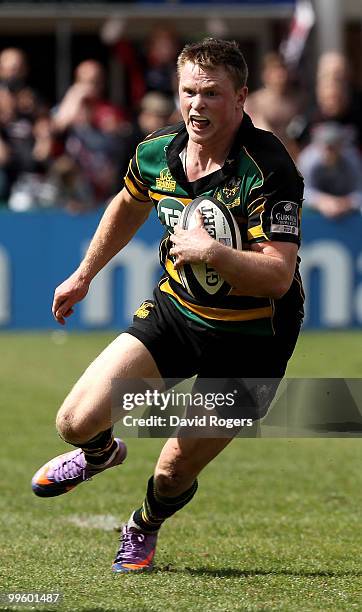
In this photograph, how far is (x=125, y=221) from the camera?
5887 mm

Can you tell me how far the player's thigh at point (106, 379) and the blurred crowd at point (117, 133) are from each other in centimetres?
797

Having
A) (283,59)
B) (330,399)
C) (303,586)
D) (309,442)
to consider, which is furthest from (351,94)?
(303,586)

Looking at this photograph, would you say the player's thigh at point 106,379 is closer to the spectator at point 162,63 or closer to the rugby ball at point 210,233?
the rugby ball at point 210,233

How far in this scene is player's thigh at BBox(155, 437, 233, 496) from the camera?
5543 millimetres

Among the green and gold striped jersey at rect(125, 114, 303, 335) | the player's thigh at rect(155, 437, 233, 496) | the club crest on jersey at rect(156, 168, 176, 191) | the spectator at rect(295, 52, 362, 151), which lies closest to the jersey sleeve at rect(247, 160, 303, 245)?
the green and gold striped jersey at rect(125, 114, 303, 335)

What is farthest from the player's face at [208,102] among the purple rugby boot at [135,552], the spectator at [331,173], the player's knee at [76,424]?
the spectator at [331,173]

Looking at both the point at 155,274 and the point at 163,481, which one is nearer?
the point at 163,481

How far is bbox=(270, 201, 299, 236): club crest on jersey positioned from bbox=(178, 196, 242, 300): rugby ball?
0.15 m

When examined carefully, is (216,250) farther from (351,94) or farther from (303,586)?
(351,94)

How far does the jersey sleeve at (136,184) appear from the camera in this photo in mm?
5691

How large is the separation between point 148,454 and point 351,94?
7114 millimetres

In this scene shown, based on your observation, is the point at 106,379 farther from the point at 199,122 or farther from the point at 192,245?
the point at 199,122

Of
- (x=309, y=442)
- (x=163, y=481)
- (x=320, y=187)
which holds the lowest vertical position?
(x=309, y=442)

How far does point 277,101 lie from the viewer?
13914 millimetres
